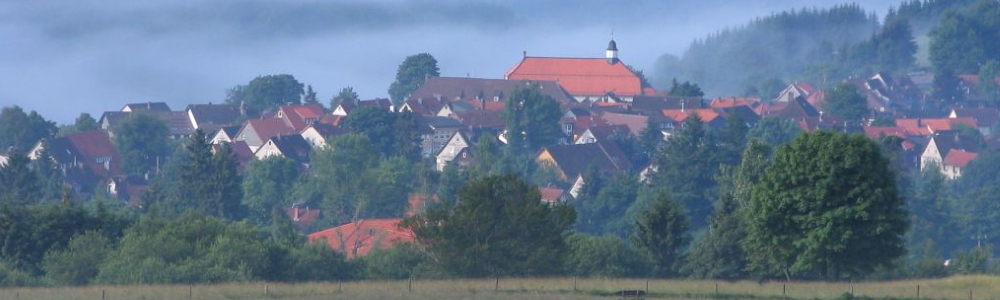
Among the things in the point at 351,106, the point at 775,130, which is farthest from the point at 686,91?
the point at 775,130

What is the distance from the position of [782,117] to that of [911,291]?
85703mm

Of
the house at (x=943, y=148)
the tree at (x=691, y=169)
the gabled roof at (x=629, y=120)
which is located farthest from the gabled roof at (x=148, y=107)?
the tree at (x=691, y=169)

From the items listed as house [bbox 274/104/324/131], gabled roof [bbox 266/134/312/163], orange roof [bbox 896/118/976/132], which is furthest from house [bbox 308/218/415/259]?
orange roof [bbox 896/118/976/132]

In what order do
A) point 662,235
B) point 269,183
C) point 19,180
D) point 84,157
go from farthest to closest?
point 84,157 → point 269,183 → point 19,180 → point 662,235

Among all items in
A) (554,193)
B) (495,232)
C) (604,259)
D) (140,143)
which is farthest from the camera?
(140,143)

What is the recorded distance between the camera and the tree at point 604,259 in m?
45.0

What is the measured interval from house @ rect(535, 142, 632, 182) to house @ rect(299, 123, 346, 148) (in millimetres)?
10159

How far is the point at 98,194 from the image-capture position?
90125 millimetres

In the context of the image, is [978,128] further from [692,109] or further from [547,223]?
[547,223]

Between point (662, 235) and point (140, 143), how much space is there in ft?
196

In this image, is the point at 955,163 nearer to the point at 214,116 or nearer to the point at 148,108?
the point at 214,116

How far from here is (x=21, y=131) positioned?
4222 inches

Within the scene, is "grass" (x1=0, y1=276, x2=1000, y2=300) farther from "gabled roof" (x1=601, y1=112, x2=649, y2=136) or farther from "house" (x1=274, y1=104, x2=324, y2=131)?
"gabled roof" (x1=601, y1=112, x2=649, y2=136)

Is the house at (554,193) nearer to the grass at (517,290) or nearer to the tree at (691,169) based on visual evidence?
the tree at (691,169)
